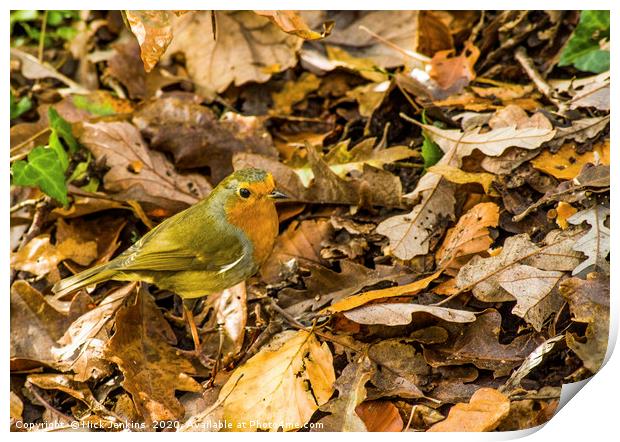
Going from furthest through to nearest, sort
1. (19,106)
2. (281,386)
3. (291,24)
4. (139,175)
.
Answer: (19,106) < (139,175) < (291,24) < (281,386)

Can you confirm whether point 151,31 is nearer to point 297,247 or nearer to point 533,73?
point 297,247

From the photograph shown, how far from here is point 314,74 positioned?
12.1 ft

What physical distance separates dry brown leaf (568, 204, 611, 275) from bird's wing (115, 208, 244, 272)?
112 centimetres

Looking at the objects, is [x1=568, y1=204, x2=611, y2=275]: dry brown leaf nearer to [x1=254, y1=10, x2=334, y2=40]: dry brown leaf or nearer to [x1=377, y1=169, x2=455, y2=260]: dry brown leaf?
[x1=377, y1=169, x2=455, y2=260]: dry brown leaf

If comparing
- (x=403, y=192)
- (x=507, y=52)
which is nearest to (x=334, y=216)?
(x=403, y=192)

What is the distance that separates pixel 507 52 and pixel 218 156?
1459 millimetres

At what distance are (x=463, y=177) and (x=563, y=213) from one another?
37cm

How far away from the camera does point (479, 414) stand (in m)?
2.31

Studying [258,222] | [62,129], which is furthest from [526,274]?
[62,129]

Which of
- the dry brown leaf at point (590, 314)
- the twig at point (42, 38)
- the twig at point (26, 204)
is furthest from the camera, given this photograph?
the twig at point (42, 38)

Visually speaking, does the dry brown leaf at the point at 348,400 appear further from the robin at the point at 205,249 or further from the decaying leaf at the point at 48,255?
the decaying leaf at the point at 48,255

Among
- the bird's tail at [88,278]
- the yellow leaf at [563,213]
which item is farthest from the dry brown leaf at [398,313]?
the bird's tail at [88,278]

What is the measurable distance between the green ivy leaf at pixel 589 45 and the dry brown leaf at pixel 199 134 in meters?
1.30

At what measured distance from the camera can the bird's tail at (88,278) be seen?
2604 mm
